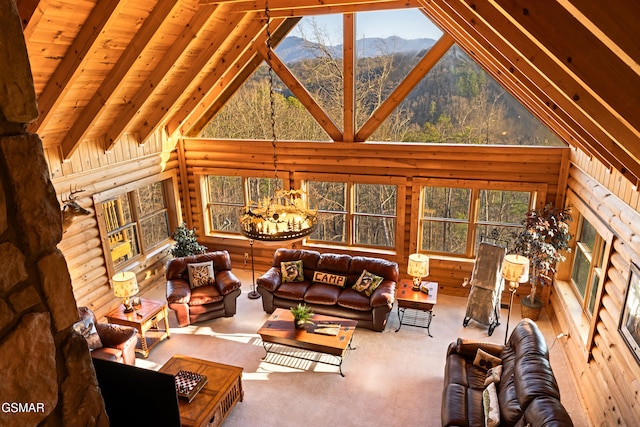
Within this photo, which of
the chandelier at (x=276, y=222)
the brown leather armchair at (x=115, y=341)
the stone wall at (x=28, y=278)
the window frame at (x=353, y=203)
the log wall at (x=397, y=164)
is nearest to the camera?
the stone wall at (x=28, y=278)

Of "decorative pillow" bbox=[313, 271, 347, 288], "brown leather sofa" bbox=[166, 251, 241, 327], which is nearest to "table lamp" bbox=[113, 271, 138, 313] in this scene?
"brown leather sofa" bbox=[166, 251, 241, 327]

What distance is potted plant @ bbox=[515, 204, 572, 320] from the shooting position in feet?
21.7

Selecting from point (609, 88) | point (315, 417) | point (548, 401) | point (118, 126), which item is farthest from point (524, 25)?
point (118, 126)

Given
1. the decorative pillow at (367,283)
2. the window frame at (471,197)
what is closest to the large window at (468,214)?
the window frame at (471,197)

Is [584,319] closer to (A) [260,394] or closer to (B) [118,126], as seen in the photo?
(A) [260,394]

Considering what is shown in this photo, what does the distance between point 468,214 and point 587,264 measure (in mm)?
2144

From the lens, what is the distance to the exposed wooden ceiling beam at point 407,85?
23.2 ft

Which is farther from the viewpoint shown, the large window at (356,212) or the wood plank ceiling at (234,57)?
the large window at (356,212)

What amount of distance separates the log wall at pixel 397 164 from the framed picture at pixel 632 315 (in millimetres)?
3278

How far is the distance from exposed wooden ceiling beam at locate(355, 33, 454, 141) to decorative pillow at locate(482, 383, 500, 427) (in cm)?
483

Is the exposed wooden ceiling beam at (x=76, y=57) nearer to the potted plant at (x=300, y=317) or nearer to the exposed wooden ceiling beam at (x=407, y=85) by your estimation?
the potted plant at (x=300, y=317)

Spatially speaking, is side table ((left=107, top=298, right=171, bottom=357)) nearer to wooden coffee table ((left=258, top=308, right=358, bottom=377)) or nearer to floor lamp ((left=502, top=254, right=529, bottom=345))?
wooden coffee table ((left=258, top=308, right=358, bottom=377))

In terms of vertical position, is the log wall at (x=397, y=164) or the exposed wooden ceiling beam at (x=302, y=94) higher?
the exposed wooden ceiling beam at (x=302, y=94)

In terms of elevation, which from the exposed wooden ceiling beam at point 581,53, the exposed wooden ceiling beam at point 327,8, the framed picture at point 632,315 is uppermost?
the exposed wooden ceiling beam at point 327,8
